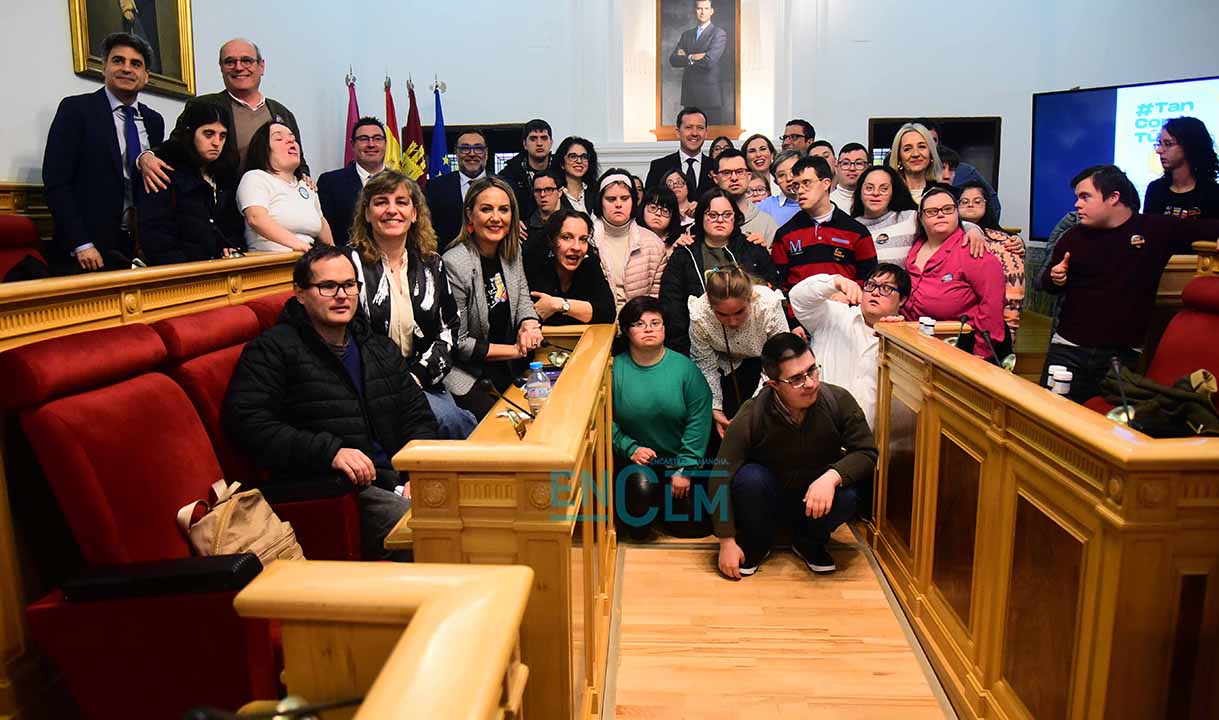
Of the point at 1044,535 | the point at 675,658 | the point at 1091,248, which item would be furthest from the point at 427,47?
the point at 1044,535

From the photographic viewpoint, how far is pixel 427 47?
291 inches

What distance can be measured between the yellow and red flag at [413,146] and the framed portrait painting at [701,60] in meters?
2.05

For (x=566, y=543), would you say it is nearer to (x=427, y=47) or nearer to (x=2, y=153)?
(x=2, y=153)

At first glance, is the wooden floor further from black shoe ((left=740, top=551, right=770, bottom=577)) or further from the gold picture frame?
the gold picture frame

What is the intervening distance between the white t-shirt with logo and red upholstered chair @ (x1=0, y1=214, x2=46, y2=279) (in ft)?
2.52

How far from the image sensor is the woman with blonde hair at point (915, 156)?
167 inches

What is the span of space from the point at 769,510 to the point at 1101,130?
4.55 meters

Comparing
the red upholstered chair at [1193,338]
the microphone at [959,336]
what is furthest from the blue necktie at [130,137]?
the red upholstered chair at [1193,338]

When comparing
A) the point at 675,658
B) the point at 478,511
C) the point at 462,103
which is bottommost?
the point at 675,658

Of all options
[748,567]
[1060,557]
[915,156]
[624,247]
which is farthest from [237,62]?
[1060,557]

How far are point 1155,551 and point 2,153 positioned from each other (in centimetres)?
424

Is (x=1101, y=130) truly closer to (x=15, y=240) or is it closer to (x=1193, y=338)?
(x=1193, y=338)

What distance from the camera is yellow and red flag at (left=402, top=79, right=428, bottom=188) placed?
634 cm

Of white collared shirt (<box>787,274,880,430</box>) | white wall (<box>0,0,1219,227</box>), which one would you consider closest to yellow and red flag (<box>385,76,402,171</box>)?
white wall (<box>0,0,1219,227</box>)
